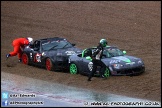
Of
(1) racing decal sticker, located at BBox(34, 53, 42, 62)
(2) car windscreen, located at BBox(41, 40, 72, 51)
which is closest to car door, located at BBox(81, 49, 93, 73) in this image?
(2) car windscreen, located at BBox(41, 40, 72, 51)

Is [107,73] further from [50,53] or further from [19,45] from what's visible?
[19,45]

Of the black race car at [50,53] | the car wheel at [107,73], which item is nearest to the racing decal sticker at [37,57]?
the black race car at [50,53]

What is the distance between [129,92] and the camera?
14.3m

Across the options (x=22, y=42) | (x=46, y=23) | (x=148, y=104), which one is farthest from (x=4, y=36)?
(x=148, y=104)

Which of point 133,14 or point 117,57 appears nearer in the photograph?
point 117,57

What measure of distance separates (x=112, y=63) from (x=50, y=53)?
4.02 meters

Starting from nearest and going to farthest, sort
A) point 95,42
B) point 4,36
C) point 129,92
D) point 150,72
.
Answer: point 129,92, point 150,72, point 95,42, point 4,36

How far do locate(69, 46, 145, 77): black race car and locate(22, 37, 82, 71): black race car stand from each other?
811mm

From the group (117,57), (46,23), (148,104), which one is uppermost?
(46,23)

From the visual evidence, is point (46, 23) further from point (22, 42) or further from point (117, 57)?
point (117, 57)

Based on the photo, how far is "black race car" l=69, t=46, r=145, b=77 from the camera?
1664 cm

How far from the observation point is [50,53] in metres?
19.8

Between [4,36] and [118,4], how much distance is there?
12.1 metres

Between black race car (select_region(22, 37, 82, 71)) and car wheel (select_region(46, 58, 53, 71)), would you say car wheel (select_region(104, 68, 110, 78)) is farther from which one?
car wheel (select_region(46, 58, 53, 71))
